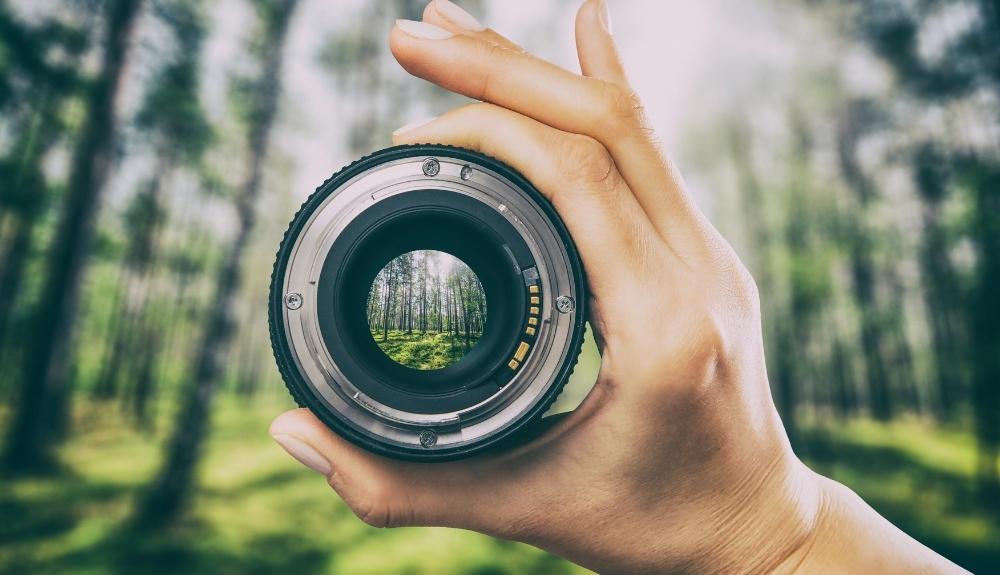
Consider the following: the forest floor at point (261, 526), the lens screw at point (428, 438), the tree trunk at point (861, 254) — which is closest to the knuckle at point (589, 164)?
the lens screw at point (428, 438)

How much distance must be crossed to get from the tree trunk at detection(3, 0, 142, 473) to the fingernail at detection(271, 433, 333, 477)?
13.0m

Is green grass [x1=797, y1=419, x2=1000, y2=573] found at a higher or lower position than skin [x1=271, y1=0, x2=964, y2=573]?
lower

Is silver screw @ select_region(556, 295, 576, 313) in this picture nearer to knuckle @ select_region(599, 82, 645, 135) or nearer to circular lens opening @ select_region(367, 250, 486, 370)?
circular lens opening @ select_region(367, 250, 486, 370)

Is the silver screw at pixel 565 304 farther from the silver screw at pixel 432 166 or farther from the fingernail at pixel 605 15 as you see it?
the fingernail at pixel 605 15

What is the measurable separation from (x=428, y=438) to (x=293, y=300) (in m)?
0.50

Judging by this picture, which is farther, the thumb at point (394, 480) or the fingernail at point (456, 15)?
the fingernail at point (456, 15)

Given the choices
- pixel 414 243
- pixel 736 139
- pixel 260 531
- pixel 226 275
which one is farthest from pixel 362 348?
pixel 736 139

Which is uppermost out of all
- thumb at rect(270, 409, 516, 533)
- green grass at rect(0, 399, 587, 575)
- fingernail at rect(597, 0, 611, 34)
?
fingernail at rect(597, 0, 611, 34)

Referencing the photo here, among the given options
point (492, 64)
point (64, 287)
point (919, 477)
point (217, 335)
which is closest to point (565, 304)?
point (492, 64)

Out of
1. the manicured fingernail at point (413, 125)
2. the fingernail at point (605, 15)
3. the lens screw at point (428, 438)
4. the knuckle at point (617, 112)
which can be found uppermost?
the fingernail at point (605, 15)

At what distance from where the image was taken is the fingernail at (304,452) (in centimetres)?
162

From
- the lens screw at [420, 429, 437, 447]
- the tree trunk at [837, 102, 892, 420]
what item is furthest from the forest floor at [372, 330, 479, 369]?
the tree trunk at [837, 102, 892, 420]

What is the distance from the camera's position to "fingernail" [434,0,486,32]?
174cm

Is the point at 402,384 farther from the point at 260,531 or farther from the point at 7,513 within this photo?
the point at 7,513
